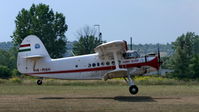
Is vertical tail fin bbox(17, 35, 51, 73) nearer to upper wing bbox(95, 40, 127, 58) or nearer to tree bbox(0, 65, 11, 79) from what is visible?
upper wing bbox(95, 40, 127, 58)

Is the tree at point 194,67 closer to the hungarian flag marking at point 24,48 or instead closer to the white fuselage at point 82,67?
the white fuselage at point 82,67

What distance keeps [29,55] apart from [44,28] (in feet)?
184

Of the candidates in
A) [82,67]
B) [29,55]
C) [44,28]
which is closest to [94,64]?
[82,67]

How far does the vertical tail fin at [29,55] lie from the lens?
24.9 meters

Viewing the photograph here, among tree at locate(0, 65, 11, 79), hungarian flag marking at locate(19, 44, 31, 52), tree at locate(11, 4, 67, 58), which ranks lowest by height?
tree at locate(0, 65, 11, 79)

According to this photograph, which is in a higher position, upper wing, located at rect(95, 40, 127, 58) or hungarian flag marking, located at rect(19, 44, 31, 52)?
hungarian flag marking, located at rect(19, 44, 31, 52)

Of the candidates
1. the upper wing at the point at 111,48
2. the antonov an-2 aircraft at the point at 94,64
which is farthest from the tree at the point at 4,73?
the upper wing at the point at 111,48

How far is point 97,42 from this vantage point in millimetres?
89875

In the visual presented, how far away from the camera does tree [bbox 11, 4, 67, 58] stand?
7900cm

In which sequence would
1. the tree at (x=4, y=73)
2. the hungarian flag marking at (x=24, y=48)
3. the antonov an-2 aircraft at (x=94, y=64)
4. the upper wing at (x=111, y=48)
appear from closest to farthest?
the upper wing at (x=111, y=48) → the antonov an-2 aircraft at (x=94, y=64) → the hungarian flag marking at (x=24, y=48) → the tree at (x=4, y=73)

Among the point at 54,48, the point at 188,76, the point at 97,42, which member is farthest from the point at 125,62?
the point at 97,42

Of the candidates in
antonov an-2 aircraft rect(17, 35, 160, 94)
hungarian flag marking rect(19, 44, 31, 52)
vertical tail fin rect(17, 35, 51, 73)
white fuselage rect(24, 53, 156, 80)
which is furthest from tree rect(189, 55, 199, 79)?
hungarian flag marking rect(19, 44, 31, 52)

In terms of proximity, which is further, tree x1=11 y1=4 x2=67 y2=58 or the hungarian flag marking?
tree x1=11 y1=4 x2=67 y2=58

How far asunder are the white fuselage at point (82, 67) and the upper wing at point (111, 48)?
42 centimetres
